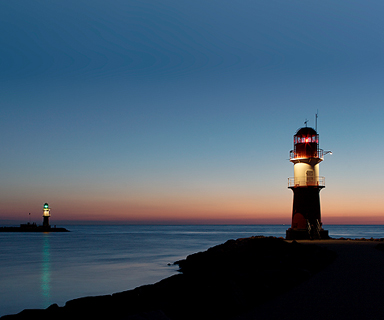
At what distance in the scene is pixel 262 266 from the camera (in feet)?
35.6

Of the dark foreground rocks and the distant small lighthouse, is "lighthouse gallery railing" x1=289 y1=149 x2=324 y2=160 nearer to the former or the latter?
the dark foreground rocks

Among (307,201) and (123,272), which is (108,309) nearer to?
(123,272)

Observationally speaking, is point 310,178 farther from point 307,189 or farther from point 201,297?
point 201,297

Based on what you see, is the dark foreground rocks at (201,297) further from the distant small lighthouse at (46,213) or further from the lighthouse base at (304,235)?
the distant small lighthouse at (46,213)

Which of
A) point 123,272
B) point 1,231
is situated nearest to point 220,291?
point 123,272

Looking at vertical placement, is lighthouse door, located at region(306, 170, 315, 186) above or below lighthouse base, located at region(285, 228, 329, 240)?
above

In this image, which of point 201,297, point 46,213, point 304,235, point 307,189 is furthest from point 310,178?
point 46,213

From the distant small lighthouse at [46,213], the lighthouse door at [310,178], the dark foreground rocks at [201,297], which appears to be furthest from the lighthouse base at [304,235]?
the distant small lighthouse at [46,213]

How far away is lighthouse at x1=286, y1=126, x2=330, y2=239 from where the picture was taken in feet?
72.8

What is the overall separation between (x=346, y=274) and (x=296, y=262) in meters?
1.68

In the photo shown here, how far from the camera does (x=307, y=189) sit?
2239cm

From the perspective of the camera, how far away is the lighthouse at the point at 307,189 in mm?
22188

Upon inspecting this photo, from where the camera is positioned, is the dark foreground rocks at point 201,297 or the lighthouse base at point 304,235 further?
the lighthouse base at point 304,235

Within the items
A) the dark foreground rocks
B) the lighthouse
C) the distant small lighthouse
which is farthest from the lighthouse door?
the distant small lighthouse
